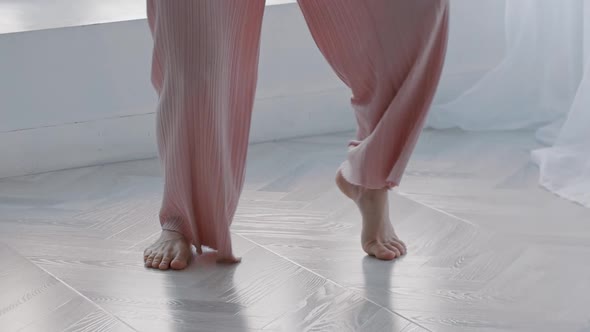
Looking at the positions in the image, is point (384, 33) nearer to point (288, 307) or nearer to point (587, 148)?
point (288, 307)

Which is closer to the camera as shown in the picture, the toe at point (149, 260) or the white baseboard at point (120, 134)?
the toe at point (149, 260)

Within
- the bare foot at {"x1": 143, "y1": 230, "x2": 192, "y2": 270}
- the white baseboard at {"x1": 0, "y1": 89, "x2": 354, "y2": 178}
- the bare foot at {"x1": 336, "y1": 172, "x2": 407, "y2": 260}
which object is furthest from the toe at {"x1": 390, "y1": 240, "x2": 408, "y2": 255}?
the white baseboard at {"x1": 0, "y1": 89, "x2": 354, "y2": 178}

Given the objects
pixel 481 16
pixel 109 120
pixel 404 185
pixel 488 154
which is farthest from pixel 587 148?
pixel 109 120

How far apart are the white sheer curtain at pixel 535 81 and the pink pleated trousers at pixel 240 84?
2.53 ft

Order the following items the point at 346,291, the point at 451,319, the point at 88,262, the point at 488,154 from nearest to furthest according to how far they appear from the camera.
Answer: the point at 451,319, the point at 346,291, the point at 88,262, the point at 488,154

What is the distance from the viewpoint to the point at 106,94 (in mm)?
2676

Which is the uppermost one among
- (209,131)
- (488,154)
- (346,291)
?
(209,131)

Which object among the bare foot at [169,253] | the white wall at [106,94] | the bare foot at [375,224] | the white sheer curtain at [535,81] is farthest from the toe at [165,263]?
the white sheer curtain at [535,81]

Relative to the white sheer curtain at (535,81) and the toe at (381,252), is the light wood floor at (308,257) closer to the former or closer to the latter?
the toe at (381,252)

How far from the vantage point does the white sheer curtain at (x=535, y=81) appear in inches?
107

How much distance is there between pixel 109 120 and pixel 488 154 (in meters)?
0.98

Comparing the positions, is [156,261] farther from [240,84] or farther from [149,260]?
[240,84]

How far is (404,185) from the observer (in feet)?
8.04

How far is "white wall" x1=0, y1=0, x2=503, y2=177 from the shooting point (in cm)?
259
